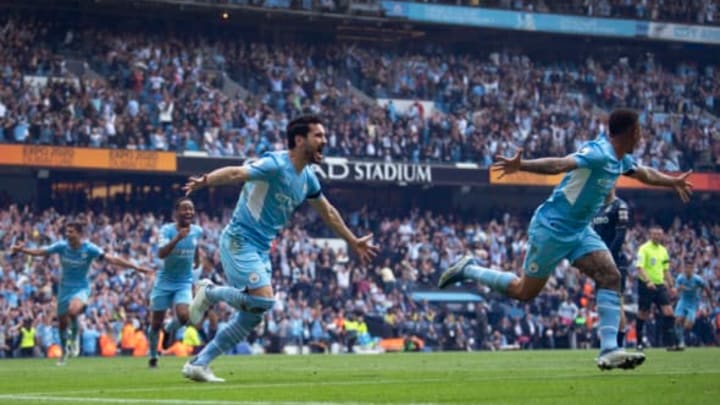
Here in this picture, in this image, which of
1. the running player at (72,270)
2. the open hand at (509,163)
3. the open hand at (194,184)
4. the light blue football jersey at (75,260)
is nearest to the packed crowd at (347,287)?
the running player at (72,270)

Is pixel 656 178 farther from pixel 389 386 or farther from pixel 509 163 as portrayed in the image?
pixel 389 386

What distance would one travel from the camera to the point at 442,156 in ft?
161

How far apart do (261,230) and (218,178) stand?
1.57 m

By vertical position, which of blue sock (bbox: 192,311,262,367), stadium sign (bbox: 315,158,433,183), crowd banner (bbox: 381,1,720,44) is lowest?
blue sock (bbox: 192,311,262,367)

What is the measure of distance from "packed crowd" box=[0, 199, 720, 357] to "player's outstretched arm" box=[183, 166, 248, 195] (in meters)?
20.7

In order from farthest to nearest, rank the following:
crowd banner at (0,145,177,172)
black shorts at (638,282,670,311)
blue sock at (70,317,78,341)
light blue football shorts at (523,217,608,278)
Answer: crowd banner at (0,145,177,172) → black shorts at (638,282,670,311) → blue sock at (70,317,78,341) → light blue football shorts at (523,217,608,278)

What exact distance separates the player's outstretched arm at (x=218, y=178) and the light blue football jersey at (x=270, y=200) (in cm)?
67

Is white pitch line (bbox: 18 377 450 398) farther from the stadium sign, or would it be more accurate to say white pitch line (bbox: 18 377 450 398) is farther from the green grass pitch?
the stadium sign

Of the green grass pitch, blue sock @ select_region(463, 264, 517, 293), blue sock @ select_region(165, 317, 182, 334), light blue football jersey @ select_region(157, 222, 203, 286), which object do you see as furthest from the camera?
blue sock @ select_region(165, 317, 182, 334)

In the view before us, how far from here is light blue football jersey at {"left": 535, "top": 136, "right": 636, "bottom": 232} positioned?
43.2ft

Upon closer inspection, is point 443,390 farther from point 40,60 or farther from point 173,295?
point 40,60

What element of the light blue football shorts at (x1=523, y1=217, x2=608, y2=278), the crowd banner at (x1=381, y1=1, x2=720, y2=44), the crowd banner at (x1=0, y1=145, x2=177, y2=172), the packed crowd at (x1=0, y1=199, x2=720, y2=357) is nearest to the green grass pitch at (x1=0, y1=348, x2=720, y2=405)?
the light blue football shorts at (x1=523, y1=217, x2=608, y2=278)

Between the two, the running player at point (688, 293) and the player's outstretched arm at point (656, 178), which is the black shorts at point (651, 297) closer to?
the running player at point (688, 293)

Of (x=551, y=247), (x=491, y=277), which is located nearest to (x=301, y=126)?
(x=491, y=277)
